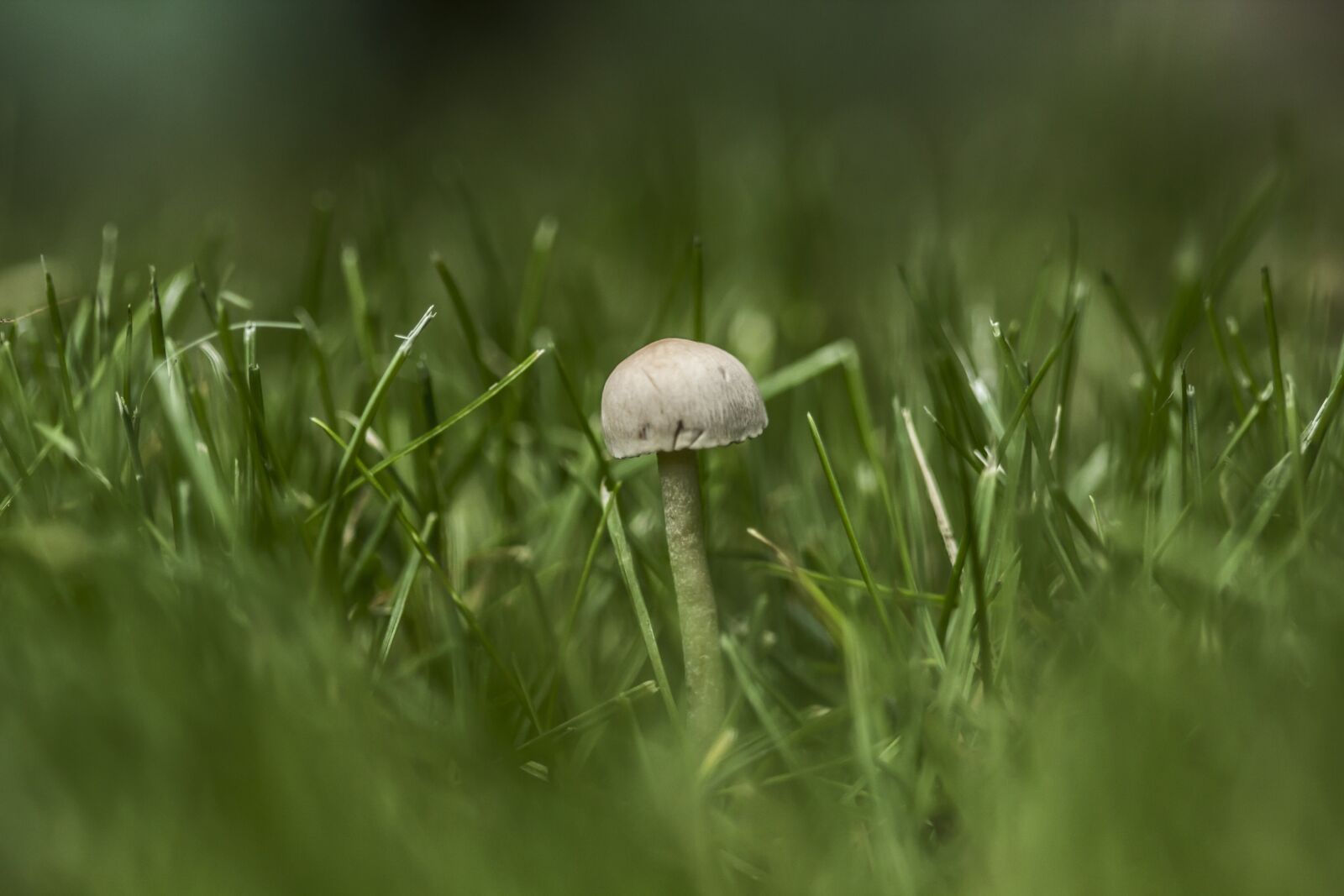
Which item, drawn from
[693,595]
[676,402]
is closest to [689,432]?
[676,402]

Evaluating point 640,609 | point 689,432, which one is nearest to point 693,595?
point 640,609

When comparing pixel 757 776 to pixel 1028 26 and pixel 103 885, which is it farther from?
pixel 1028 26

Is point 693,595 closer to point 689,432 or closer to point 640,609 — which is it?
point 640,609

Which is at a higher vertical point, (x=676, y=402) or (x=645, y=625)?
(x=676, y=402)

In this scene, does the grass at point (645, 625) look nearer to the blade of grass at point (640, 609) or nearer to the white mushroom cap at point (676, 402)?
the blade of grass at point (640, 609)

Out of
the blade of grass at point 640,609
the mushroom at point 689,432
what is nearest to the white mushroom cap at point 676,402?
the mushroom at point 689,432

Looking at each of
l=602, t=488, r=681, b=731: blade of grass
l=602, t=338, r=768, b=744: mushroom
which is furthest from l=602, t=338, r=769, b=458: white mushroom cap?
l=602, t=488, r=681, b=731: blade of grass

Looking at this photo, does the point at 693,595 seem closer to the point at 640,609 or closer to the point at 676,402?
the point at 640,609
